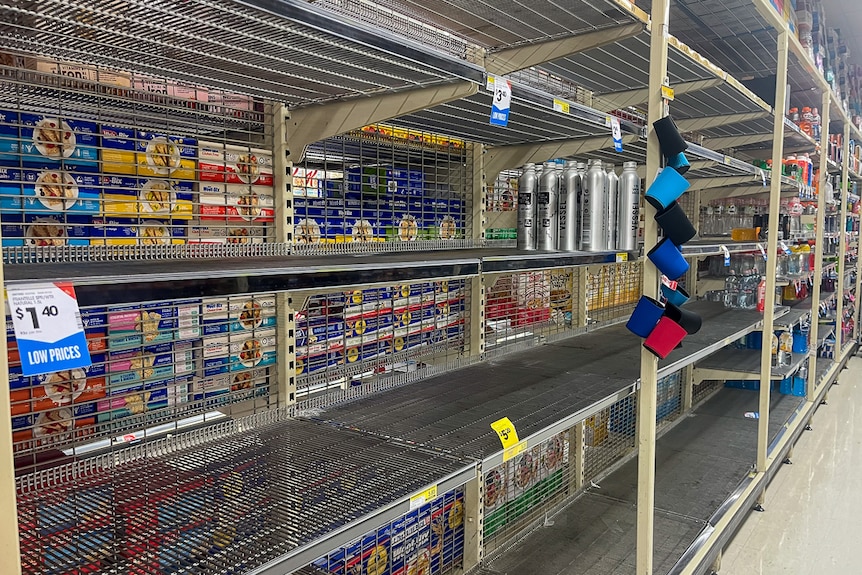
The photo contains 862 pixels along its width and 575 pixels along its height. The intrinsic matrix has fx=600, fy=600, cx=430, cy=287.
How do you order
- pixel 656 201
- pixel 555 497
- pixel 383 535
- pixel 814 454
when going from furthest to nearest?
pixel 814 454, pixel 555 497, pixel 383 535, pixel 656 201

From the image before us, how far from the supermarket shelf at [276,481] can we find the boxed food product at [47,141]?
25.9 inches

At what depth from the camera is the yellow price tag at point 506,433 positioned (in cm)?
154

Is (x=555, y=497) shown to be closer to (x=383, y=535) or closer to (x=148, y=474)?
(x=383, y=535)

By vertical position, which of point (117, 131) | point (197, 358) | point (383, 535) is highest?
point (117, 131)

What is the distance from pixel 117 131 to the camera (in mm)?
1427

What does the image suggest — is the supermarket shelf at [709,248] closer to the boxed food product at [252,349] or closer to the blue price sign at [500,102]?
the blue price sign at [500,102]

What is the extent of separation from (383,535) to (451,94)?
1.39 metres

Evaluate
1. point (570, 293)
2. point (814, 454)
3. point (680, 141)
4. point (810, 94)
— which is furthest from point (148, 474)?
point (810, 94)

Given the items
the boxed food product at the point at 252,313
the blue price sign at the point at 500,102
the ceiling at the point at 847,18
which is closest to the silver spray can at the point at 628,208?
the blue price sign at the point at 500,102

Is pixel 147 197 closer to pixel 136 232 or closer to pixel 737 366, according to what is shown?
pixel 136 232

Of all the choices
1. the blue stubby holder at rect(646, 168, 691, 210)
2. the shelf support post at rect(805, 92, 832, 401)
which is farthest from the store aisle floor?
the blue stubby holder at rect(646, 168, 691, 210)

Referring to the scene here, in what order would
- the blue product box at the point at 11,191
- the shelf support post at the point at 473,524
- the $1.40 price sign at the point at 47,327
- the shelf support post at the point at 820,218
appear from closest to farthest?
the $1.40 price sign at the point at 47,327 → the blue product box at the point at 11,191 → the shelf support post at the point at 473,524 → the shelf support post at the point at 820,218

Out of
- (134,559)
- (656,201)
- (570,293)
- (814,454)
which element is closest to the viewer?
(134,559)

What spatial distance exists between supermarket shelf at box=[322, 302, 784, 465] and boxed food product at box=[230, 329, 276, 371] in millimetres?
247
